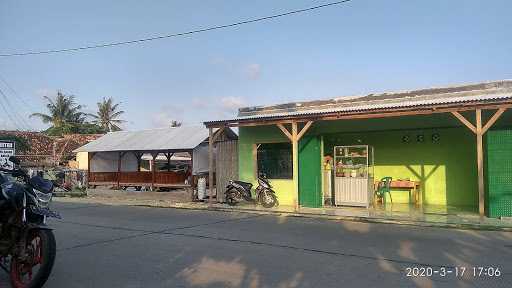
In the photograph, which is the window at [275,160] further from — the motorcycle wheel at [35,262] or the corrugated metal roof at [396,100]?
the motorcycle wheel at [35,262]

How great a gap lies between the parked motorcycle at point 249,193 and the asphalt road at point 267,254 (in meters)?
3.42

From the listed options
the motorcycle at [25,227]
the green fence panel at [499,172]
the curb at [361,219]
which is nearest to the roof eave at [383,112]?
the green fence panel at [499,172]

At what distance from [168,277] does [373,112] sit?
8.35 metres

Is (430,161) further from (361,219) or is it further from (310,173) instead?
(361,219)

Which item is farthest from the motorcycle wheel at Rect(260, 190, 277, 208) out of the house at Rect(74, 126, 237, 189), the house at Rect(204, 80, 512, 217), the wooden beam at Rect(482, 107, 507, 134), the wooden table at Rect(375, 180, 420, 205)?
the wooden beam at Rect(482, 107, 507, 134)

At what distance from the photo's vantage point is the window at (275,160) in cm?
1662

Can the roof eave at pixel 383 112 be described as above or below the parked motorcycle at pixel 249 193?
above

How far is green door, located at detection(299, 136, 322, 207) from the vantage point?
15.5m

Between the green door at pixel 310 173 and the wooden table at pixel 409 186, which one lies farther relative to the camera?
the green door at pixel 310 173

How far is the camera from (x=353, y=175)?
15242 mm

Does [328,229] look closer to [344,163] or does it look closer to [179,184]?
[344,163]

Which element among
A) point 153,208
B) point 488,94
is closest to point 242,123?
point 153,208

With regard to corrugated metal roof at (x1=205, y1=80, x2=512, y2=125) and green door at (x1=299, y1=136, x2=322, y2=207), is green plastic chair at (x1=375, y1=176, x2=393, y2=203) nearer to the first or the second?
green door at (x1=299, y1=136, x2=322, y2=207)
